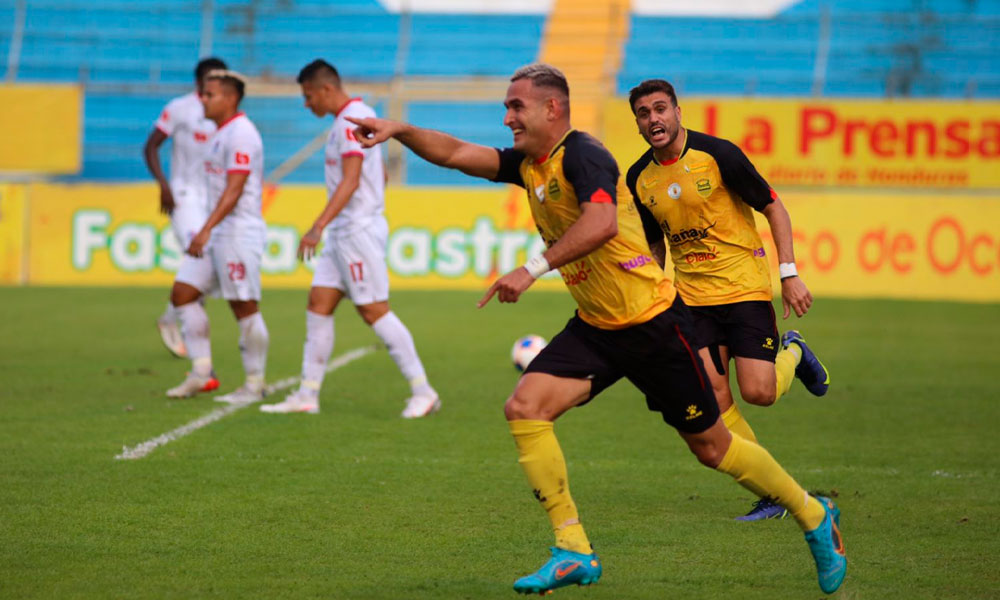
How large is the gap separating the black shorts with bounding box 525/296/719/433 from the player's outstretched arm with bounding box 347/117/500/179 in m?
0.78

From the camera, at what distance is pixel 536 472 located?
15.8ft

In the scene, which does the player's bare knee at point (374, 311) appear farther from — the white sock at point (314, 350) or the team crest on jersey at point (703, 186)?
the team crest on jersey at point (703, 186)

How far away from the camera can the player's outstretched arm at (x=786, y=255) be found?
6.19m

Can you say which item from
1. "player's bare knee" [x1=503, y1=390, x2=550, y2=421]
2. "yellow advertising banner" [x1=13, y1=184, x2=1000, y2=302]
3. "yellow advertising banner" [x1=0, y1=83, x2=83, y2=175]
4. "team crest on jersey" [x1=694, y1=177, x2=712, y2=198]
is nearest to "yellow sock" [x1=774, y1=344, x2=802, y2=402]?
"team crest on jersey" [x1=694, y1=177, x2=712, y2=198]

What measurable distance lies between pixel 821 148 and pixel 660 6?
430 inches

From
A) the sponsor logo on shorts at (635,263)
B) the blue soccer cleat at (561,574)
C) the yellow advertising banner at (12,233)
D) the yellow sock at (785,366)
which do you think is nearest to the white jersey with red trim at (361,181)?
the yellow sock at (785,366)

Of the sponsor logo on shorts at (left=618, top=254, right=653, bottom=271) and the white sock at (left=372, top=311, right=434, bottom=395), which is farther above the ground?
the sponsor logo on shorts at (left=618, top=254, right=653, bottom=271)

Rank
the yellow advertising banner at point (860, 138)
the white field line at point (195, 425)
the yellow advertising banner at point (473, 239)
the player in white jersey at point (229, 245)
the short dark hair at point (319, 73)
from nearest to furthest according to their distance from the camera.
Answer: the white field line at point (195, 425), the short dark hair at point (319, 73), the player in white jersey at point (229, 245), the yellow advertising banner at point (473, 239), the yellow advertising banner at point (860, 138)

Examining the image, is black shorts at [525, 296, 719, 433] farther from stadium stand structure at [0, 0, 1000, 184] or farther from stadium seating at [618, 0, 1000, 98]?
stadium seating at [618, 0, 1000, 98]

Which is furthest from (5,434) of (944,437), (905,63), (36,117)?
(905,63)

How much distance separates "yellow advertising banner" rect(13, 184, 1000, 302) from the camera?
1948 cm

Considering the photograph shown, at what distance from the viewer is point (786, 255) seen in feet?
21.1

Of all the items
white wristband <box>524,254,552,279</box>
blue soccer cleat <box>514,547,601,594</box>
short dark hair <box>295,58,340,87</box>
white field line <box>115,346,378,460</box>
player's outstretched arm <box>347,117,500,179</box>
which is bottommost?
white field line <box>115,346,378,460</box>

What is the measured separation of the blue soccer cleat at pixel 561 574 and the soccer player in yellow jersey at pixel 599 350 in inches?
2.2
